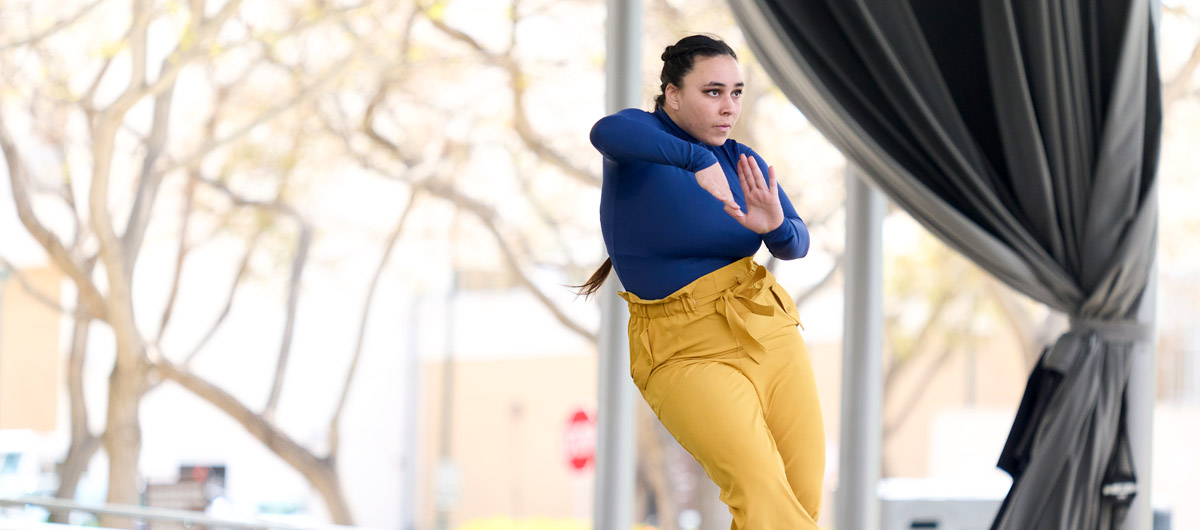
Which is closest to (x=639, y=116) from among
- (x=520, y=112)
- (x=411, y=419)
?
(x=520, y=112)

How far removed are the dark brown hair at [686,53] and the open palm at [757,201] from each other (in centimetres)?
18

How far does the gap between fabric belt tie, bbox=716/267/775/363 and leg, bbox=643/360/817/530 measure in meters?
0.04

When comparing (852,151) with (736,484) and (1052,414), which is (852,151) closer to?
(1052,414)

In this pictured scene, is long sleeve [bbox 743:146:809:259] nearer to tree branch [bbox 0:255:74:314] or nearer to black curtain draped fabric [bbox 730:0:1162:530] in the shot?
black curtain draped fabric [bbox 730:0:1162:530]

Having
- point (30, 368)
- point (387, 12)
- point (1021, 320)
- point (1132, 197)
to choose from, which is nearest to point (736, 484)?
point (1132, 197)

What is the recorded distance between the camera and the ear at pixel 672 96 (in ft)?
5.13

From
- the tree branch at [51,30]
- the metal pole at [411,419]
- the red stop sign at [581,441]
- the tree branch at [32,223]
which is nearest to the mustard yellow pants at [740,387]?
the tree branch at [51,30]

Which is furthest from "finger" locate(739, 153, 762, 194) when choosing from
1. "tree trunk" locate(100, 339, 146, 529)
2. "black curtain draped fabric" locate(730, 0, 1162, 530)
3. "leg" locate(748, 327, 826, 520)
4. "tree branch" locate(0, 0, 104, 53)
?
"tree trunk" locate(100, 339, 146, 529)

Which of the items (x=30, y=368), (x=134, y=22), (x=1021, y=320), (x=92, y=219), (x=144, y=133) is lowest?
(x=30, y=368)

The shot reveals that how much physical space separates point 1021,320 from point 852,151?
14.0 ft

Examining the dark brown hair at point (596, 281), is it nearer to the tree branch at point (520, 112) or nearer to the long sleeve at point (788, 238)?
the long sleeve at point (788, 238)

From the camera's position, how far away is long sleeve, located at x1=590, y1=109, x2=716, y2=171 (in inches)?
55.5

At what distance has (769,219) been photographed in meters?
1.45

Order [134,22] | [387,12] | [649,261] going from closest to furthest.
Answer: [649,261] < [134,22] < [387,12]
